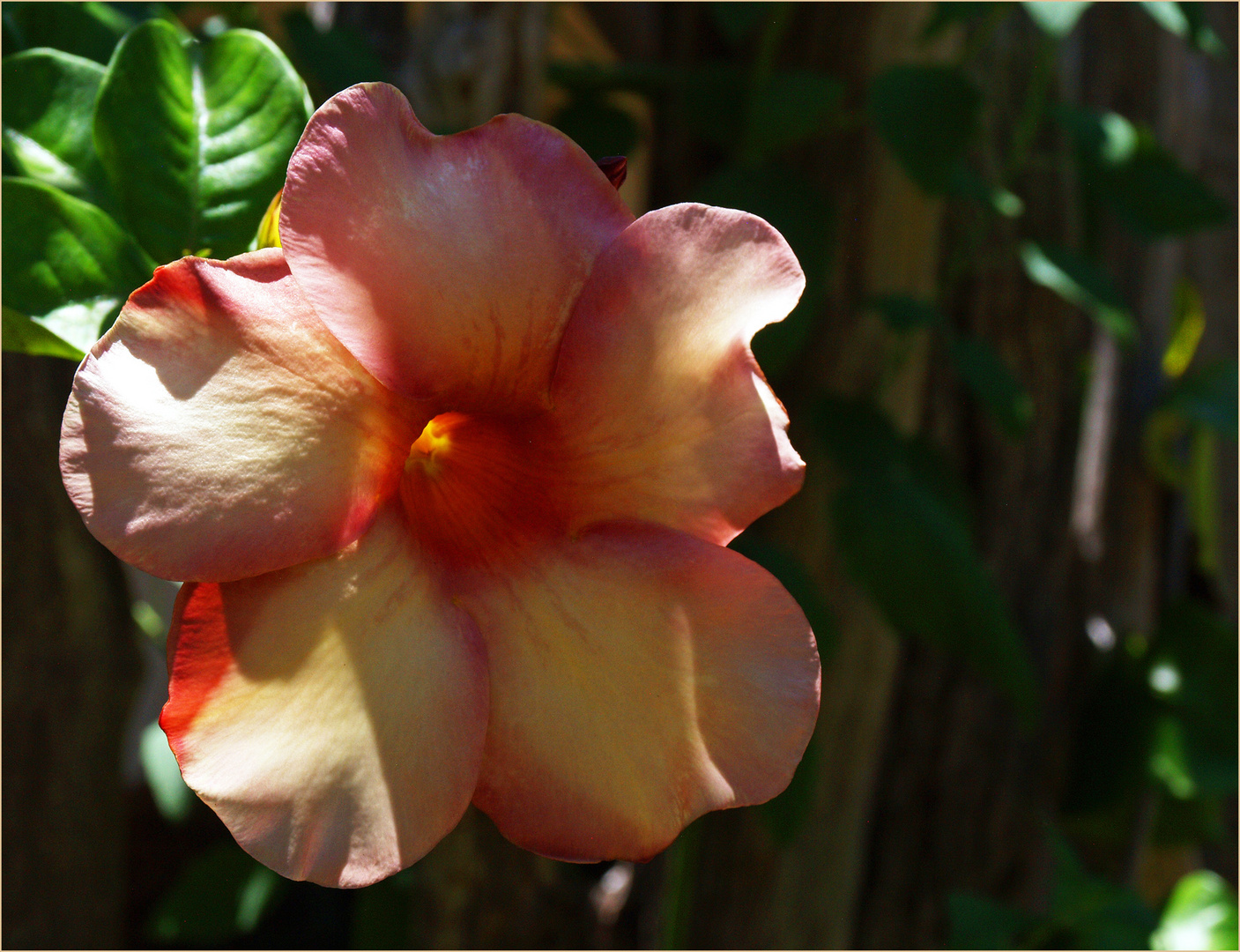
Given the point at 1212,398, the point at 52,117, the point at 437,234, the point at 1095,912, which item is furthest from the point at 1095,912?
the point at 52,117

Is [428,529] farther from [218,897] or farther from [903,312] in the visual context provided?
[218,897]

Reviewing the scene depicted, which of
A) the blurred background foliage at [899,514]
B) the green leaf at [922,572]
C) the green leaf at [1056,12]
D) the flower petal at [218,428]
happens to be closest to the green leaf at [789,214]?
the blurred background foliage at [899,514]

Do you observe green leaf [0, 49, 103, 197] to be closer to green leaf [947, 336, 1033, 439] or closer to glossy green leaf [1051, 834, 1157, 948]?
green leaf [947, 336, 1033, 439]

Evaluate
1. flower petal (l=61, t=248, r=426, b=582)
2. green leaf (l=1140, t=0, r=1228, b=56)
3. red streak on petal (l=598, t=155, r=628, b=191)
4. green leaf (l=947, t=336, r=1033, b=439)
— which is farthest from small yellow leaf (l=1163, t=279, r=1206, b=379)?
flower petal (l=61, t=248, r=426, b=582)

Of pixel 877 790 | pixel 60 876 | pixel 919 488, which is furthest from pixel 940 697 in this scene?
pixel 60 876

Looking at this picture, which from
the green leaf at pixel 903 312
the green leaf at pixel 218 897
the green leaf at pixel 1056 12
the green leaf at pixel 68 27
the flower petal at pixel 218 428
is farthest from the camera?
the green leaf at pixel 218 897

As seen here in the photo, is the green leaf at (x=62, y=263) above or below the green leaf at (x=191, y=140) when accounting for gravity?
below

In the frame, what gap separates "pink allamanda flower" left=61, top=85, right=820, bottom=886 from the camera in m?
0.27

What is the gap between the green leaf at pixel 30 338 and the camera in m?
0.36

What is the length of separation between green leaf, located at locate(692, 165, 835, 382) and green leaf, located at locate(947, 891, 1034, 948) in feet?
1.71

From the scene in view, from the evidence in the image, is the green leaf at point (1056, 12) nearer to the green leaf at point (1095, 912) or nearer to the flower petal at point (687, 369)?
the flower petal at point (687, 369)

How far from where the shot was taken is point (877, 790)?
1229 millimetres

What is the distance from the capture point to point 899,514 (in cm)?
90

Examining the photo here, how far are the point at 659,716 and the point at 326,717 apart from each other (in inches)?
4.2
